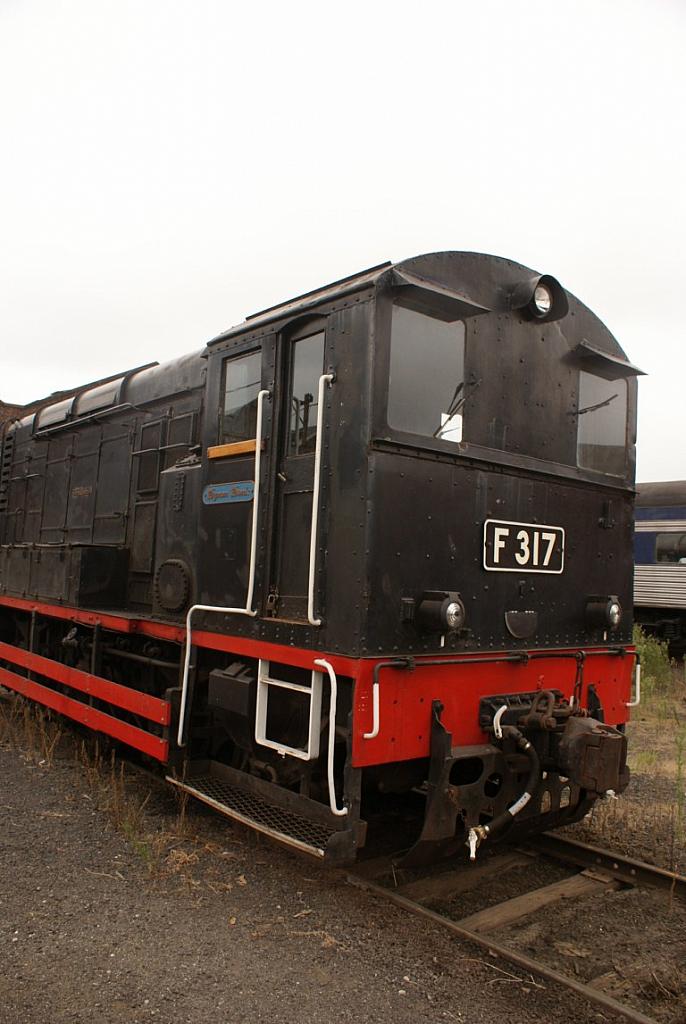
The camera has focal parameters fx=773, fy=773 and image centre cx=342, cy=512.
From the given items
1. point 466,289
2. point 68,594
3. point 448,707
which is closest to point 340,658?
point 448,707

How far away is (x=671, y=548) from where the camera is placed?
16984 millimetres

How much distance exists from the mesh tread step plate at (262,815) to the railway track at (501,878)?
55 cm

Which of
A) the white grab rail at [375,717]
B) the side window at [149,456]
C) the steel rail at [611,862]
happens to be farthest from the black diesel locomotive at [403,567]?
the side window at [149,456]

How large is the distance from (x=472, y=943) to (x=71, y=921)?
2068 millimetres

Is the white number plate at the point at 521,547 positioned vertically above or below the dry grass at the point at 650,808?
above

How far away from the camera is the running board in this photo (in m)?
3.93

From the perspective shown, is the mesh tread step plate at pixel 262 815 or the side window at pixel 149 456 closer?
the mesh tread step plate at pixel 262 815

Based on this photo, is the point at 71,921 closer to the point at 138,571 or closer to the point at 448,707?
the point at 448,707

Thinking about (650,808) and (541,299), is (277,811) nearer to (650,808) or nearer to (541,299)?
(650,808)

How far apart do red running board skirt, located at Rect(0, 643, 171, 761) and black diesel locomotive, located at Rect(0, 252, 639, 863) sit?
1.5 inches

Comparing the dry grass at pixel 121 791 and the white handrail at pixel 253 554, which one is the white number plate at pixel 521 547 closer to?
the white handrail at pixel 253 554

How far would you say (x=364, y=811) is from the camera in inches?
219

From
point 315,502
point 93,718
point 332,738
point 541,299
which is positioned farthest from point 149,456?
point 332,738

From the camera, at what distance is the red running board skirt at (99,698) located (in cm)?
525
